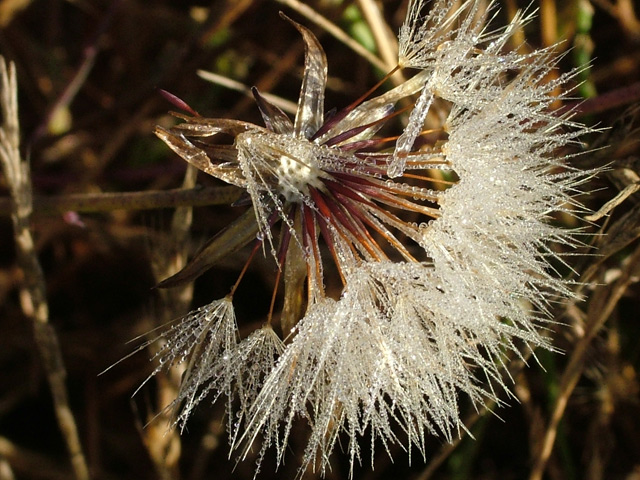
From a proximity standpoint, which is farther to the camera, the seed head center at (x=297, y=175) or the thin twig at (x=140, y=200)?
the thin twig at (x=140, y=200)

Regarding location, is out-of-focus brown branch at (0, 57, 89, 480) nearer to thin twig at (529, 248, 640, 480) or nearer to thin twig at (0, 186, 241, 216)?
thin twig at (0, 186, 241, 216)

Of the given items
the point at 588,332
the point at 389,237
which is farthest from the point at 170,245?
the point at 588,332

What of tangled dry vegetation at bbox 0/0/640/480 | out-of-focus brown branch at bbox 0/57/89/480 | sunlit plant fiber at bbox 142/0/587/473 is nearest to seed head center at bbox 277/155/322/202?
sunlit plant fiber at bbox 142/0/587/473

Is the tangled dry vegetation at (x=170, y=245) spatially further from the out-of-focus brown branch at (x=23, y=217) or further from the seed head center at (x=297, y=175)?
the seed head center at (x=297, y=175)

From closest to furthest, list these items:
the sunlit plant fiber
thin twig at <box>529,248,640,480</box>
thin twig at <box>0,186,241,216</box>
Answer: the sunlit plant fiber < thin twig at <box>0,186,241,216</box> < thin twig at <box>529,248,640,480</box>

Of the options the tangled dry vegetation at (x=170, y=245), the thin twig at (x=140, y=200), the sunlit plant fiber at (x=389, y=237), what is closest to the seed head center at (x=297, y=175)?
the sunlit plant fiber at (x=389, y=237)

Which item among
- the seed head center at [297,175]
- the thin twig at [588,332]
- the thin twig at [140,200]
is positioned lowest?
the thin twig at [588,332]
